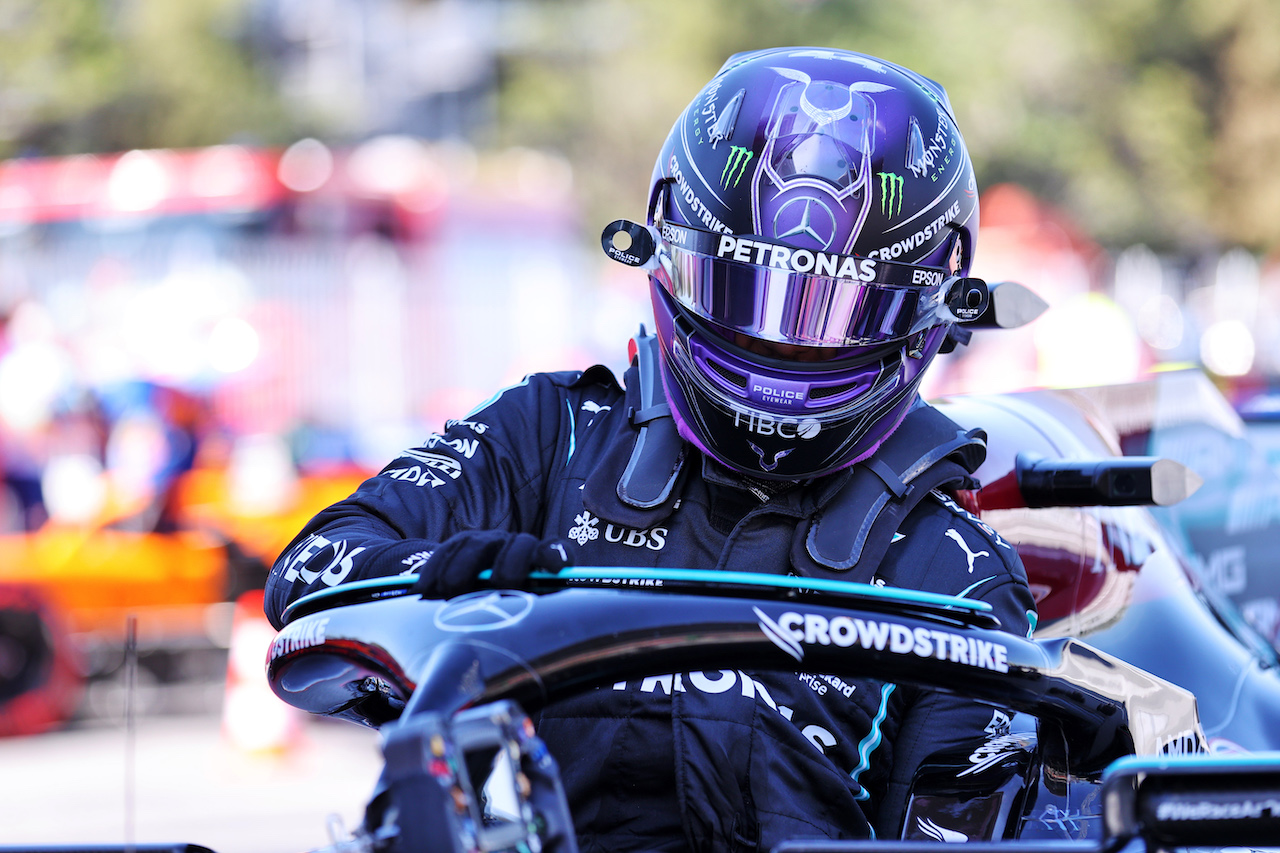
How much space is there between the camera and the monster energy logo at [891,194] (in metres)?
2.20

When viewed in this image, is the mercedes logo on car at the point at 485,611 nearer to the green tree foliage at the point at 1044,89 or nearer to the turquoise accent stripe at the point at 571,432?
the turquoise accent stripe at the point at 571,432

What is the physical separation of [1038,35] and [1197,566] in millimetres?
32312

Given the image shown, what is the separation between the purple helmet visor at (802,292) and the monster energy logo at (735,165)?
0.09 metres

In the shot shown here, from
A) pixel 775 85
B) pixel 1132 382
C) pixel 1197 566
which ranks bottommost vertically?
pixel 1197 566

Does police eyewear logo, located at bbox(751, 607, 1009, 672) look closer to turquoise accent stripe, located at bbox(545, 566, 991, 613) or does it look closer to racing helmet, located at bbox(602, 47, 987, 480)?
turquoise accent stripe, located at bbox(545, 566, 991, 613)

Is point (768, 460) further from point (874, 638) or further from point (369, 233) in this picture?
point (369, 233)

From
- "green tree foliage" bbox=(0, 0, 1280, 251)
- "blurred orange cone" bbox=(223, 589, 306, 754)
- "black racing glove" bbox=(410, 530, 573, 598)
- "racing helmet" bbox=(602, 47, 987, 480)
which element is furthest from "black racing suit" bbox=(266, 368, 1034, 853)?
"green tree foliage" bbox=(0, 0, 1280, 251)

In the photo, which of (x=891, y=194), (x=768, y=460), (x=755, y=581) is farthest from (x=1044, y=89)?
(x=755, y=581)

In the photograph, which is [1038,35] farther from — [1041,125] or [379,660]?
[379,660]

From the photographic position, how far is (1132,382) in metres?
3.15

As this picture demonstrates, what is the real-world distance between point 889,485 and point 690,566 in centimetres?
32

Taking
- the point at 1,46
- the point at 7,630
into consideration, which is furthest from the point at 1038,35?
the point at 7,630

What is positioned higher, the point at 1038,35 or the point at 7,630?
the point at 1038,35

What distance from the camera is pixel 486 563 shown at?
63.6 inches
